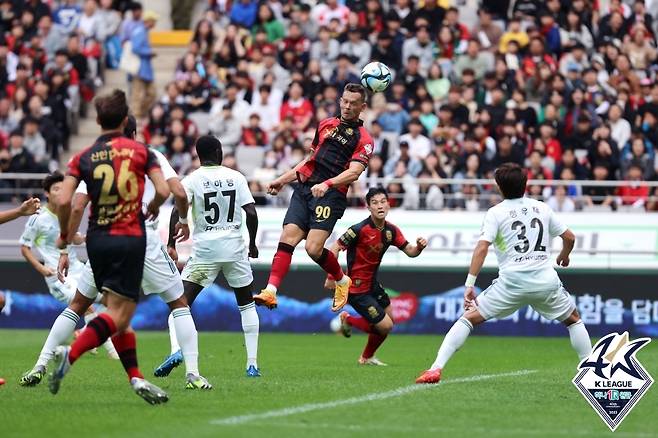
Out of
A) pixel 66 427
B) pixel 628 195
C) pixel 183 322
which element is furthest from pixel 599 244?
pixel 66 427

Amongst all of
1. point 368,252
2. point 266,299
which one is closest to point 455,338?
point 266,299

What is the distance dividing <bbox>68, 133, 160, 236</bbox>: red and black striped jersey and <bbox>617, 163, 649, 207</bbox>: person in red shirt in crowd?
1324 centimetres

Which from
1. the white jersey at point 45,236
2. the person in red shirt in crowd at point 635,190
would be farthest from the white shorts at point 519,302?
the person in red shirt in crowd at point 635,190

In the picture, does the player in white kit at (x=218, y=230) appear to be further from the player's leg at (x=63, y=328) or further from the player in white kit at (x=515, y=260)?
the player in white kit at (x=515, y=260)

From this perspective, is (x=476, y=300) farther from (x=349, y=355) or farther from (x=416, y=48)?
(x=416, y=48)

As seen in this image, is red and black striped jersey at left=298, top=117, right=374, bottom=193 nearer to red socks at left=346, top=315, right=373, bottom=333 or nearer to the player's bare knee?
the player's bare knee

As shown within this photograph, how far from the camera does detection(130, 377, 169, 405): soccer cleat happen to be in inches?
381

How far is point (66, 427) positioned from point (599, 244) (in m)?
14.0

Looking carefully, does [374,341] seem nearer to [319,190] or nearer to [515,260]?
[319,190]

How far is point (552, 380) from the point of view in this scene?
40.2 ft

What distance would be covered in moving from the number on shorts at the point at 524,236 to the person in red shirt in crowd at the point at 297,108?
1323 centimetres

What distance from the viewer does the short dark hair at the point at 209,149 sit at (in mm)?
12086

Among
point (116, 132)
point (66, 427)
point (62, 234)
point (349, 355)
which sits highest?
point (116, 132)

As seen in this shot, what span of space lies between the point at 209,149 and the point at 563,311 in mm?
3487
